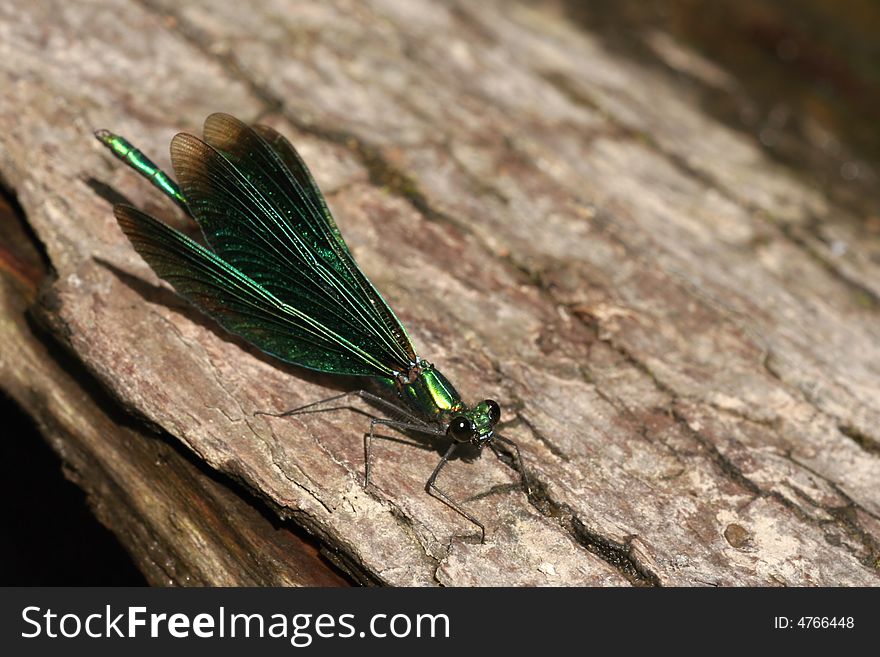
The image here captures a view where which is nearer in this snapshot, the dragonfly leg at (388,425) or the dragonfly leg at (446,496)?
the dragonfly leg at (446,496)

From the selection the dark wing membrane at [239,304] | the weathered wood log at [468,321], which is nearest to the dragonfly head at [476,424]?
the weathered wood log at [468,321]

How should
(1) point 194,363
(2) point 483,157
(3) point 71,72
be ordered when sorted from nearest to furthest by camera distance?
1. (1) point 194,363
2. (3) point 71,72
3. (2) point 483,157

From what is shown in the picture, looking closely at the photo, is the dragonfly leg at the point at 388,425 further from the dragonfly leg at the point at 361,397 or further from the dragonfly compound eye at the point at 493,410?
the dragonfly compound eye at the point at 493,410

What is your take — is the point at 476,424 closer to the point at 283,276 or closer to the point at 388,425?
the point at 388,425

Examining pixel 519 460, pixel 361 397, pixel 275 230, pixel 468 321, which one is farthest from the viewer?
pixel 468 321

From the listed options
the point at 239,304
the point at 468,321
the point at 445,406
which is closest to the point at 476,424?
the point at 445,406
